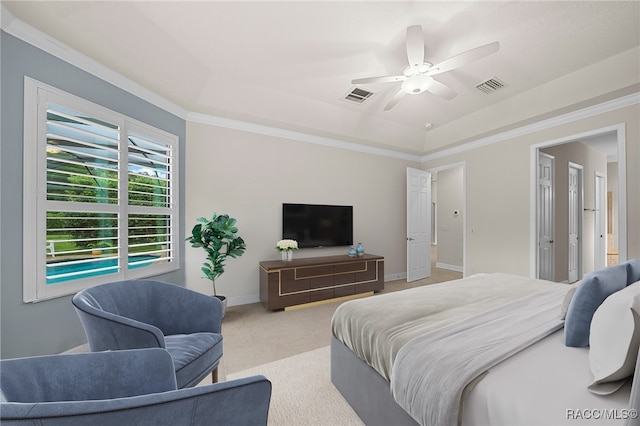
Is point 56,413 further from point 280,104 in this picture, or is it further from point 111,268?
point 280,104

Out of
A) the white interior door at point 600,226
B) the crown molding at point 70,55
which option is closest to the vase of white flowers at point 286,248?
the crown molding at point 70,55

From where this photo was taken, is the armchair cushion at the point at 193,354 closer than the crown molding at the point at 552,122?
Yes

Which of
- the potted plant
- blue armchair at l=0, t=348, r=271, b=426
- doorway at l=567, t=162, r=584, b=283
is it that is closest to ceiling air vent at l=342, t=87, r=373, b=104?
the potted plant

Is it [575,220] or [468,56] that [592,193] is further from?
[468,56]

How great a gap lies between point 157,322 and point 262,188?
2444 millimetres

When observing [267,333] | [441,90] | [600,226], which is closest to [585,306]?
[441,90]

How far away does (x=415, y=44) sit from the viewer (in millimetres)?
2066

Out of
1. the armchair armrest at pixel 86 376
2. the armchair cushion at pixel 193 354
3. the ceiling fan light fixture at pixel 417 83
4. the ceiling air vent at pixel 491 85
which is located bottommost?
the armchair cushion at pixel 193 354

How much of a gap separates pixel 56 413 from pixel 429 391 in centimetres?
119

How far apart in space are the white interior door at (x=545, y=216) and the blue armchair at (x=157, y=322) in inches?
180

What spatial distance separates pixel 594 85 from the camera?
9.48ft

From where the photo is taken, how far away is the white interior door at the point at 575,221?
4.61 m

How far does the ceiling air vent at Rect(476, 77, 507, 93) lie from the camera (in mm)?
3090

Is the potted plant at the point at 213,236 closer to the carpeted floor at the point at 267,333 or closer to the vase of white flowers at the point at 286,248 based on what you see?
the carpeted floor at the point at 267,333
